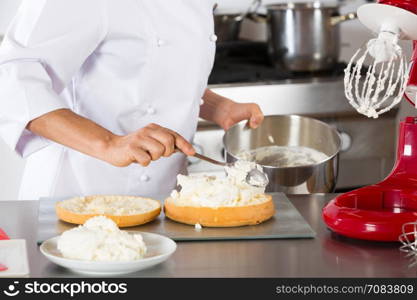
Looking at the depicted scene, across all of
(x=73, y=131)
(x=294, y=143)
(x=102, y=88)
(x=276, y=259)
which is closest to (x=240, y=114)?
(x=294, y=143)

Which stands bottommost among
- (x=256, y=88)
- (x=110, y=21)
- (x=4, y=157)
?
(x=4, y=157)

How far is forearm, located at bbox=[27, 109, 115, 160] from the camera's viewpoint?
5.32ft

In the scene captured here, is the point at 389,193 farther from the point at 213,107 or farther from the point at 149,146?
the point at 213,107

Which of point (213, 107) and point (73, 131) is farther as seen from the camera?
point (213, 107)

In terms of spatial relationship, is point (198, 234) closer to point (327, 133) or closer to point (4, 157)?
point (327, 133)

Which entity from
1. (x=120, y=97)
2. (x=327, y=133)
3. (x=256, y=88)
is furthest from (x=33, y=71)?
(x=256, y=88)

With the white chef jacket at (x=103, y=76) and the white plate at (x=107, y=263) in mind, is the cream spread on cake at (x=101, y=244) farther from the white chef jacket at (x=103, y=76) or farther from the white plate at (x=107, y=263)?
the white chef jacket at (x=103, y=76)

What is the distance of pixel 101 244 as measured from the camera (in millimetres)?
1247

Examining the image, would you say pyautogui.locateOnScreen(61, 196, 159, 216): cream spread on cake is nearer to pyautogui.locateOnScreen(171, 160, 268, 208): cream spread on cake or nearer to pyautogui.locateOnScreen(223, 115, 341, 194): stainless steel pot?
pyautogui.locateOnScreen(171, 160, 268, 208): cream spread on cake

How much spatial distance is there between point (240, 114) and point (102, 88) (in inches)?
13.0

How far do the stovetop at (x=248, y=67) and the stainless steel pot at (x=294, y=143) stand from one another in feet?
2.87

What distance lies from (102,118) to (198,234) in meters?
0.58

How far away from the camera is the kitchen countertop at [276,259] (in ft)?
4.07

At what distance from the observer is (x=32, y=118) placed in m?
1.66
